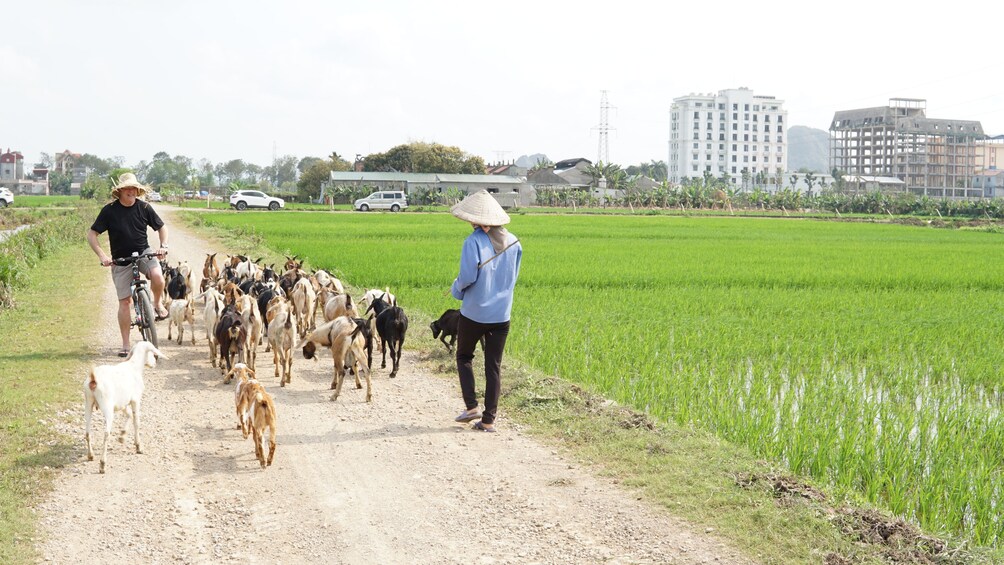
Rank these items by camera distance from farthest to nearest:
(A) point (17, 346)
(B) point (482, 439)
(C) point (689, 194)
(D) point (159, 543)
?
(C) point (689, 194), (A) point (17, 346), (B) point (482, 439), (D) point (159, 543)

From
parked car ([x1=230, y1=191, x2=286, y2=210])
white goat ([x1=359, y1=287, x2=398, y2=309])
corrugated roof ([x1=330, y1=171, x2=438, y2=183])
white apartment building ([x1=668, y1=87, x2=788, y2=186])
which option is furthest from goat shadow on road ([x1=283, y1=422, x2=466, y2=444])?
white apartment building ([x1=668, y1=87, x2=788, y2=186])

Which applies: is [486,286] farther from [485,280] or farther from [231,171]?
[231,171]

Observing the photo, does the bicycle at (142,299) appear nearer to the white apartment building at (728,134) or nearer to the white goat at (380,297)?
the white goat at (380,297)

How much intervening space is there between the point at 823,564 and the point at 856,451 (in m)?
2.13

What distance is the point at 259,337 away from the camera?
31.0 ft

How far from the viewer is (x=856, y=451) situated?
6.59 m

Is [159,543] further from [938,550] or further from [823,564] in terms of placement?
[938,550]

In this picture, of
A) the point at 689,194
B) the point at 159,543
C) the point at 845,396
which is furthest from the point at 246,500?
the point at 689,194

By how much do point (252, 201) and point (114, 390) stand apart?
54152 mm

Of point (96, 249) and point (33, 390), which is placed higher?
point (96, 249)

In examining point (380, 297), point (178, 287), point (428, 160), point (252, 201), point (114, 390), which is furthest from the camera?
point (428, 160)

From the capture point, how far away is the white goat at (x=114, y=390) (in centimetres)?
607

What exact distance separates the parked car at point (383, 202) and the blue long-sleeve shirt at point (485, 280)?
2169 inches

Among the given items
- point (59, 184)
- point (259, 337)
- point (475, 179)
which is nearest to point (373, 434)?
point (259, 337)
